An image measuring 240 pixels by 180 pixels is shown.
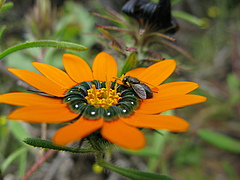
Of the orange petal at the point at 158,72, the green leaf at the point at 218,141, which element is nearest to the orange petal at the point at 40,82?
the orange petal at the point at 158,72

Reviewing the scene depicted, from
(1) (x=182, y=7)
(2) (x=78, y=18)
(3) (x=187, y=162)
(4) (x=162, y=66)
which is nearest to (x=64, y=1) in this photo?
(2) (x=78, y=18)

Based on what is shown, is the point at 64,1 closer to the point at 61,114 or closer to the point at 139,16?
the point at 139,16

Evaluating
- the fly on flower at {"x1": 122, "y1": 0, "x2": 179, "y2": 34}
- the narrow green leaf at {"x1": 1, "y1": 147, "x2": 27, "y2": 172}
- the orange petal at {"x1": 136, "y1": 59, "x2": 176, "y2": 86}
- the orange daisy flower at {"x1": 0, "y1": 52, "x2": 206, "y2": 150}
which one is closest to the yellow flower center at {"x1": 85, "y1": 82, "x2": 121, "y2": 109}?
the orange daisy flower at {"x1": 0, "y1": 52, "x2": 206, "y2": 150}

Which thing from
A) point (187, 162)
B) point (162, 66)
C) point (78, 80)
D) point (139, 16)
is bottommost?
point (187, 162)

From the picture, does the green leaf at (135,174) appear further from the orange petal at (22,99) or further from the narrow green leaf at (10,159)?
the narrow green leaf at (10,159)

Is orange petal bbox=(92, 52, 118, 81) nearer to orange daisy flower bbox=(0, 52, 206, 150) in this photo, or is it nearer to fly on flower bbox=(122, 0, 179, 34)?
orange daisy flower bbox=(0, 52, 206, 150)

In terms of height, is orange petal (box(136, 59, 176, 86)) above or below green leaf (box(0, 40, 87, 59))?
below
